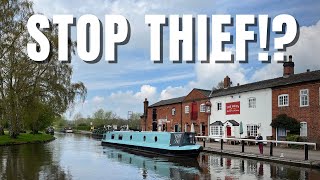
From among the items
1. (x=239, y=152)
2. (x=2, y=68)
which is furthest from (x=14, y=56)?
(x=239, y=152)

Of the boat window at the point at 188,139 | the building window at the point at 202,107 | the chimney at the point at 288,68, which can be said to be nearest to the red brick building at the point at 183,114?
the building window at the point at 202,107

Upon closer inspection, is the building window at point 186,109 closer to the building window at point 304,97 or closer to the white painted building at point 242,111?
the white painted building at point 242,111

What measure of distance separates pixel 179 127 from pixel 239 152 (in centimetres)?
2292

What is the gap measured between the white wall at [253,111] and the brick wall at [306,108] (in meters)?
1.07

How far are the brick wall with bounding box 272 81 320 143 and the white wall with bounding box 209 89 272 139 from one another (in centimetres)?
107

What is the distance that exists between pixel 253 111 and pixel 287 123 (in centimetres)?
524

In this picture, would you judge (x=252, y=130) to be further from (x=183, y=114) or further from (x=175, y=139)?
(x=183, y=114)

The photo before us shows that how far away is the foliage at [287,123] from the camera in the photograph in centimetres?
3052

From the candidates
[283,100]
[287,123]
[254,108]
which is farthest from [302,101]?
[254,108]

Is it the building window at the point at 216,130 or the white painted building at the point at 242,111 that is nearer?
the white painted building at the point at 242,111

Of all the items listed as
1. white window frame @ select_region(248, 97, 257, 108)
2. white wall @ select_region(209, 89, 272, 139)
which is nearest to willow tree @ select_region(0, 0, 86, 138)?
white wall @ select_region(209, 89, 272, 139)

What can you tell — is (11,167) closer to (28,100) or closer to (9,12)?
(9,12)

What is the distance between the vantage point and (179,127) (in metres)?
49.4

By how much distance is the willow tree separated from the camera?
32.6 metres
